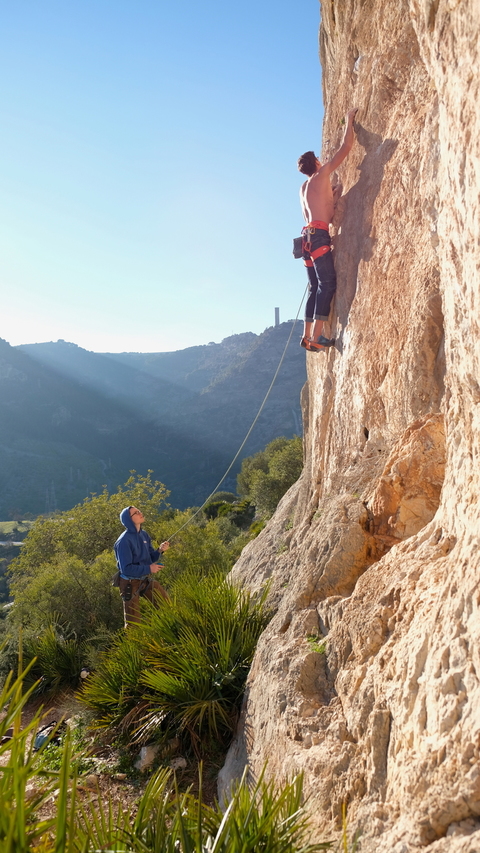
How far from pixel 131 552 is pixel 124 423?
457 ft

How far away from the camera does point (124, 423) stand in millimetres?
143125

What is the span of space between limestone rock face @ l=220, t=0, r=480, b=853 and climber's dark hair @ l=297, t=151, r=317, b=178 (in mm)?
433

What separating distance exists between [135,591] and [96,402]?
146m

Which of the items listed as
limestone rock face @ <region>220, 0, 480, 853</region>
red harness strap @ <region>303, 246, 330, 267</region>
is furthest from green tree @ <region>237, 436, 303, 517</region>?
red harness strap @ <region>303, 246, 330, 267</region>

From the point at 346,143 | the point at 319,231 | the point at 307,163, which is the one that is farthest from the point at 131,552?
the point at 346,143

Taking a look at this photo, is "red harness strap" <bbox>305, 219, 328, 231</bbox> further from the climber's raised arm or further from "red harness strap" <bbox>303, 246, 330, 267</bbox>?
the climber's raised arm

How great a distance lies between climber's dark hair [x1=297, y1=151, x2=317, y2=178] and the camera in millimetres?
6531

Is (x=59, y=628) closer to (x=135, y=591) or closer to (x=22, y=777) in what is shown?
(x=135, y=591)

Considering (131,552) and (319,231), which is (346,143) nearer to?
(319,231)

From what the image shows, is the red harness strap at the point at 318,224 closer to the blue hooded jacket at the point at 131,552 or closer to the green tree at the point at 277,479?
the blue hooded jacket at the point at 131,552

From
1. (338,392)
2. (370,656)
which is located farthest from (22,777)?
(338,392)

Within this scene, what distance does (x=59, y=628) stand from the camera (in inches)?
405

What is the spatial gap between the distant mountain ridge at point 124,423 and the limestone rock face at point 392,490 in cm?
9376

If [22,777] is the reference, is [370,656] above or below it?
below
